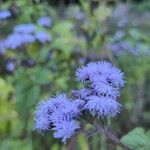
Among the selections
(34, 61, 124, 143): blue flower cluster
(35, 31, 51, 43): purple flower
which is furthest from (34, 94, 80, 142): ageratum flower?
(35, 31, 51, 43): purple flower

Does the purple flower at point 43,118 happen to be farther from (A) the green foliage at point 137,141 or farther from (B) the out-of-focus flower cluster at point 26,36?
(B) the out-of-focus flower cluster at point 26,36

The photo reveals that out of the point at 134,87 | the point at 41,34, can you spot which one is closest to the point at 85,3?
the point at 41,34

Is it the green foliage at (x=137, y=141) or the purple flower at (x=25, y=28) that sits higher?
the purple flower at (x=25, y=28)

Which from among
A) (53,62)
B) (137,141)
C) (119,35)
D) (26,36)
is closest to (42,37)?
(26,36)

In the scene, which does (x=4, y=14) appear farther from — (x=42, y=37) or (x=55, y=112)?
(x=55, y=112)

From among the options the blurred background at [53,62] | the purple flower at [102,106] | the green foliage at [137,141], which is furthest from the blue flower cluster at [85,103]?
the blurred background at [53,62]

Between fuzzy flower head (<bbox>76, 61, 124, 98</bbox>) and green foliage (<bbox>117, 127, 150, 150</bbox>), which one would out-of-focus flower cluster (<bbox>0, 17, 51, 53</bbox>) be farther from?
fuzzy flower head (<bbox>76, 61, 124, 98</bbox>)
